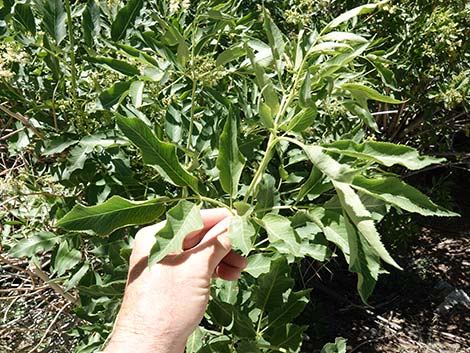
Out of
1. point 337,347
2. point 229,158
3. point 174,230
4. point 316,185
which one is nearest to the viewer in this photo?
point 174,230

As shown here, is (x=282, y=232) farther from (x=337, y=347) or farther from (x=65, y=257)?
(x=65, y=257)

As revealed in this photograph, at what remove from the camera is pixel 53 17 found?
1539mm

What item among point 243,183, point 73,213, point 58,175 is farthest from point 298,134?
point 58,175

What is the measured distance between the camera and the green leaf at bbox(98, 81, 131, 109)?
145 cm

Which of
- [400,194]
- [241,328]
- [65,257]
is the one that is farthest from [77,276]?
[400,194]

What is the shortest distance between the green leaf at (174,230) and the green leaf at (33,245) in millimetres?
789

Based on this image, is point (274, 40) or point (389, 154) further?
point (274, 40)

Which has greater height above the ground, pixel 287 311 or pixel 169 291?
pixel 169 291

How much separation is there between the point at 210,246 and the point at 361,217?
1.24 ft

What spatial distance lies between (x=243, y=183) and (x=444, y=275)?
8.84 feet

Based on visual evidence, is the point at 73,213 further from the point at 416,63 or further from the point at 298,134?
the point at 416,63

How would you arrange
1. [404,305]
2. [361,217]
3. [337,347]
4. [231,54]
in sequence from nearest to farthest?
[361,217], [231,54], [337,347], [404,305]

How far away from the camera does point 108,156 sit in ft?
5.24

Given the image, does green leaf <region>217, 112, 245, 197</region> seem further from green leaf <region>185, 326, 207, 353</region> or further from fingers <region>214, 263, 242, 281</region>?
green leaf <region>185, 326, 207, 353</region>
